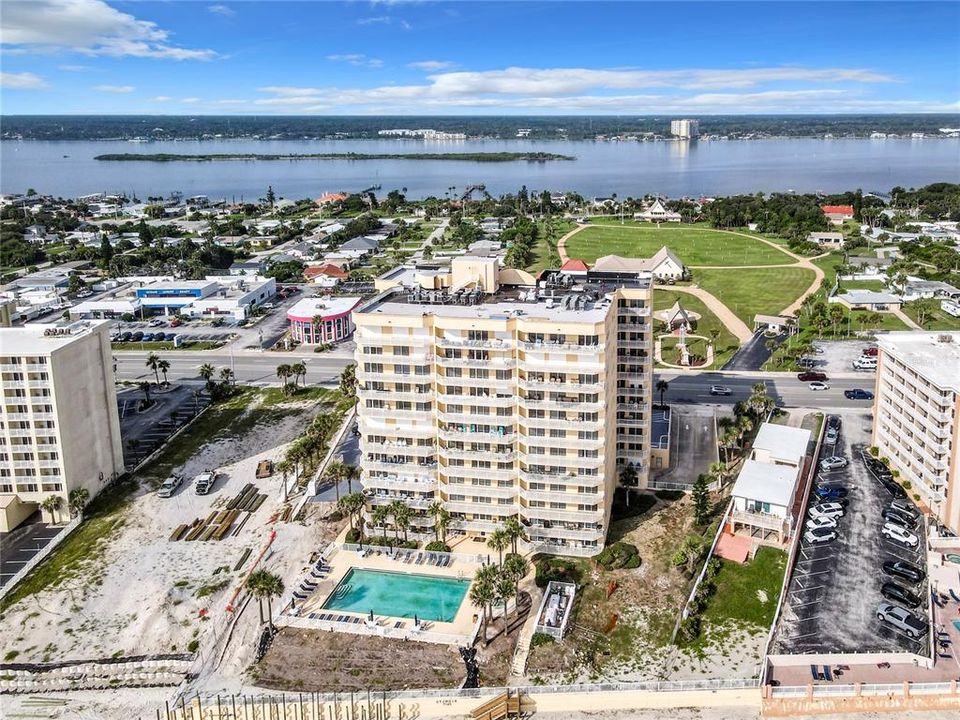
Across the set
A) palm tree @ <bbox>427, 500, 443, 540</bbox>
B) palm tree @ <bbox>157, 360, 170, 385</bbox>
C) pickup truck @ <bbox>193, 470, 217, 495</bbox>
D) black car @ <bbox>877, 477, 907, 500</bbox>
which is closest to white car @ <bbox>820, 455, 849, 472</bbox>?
black car @ <bbox>877, 477, 907, 500</bbox>

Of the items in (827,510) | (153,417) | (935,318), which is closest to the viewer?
(827,510)

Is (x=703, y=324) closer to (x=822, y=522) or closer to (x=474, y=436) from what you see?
(x=822, y=522)

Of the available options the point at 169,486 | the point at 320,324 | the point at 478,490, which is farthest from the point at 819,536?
the point at 320,324

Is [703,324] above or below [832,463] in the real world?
above

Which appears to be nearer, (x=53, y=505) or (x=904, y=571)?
(x=904, y=571)

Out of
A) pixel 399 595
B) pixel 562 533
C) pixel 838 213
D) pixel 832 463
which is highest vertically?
pixel 838 213

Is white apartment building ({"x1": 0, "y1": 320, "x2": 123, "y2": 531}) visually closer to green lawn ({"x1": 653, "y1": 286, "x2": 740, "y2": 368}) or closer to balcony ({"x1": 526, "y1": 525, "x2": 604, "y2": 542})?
balcony ({"x1": 526, "y1": 525, "x2": 604, "y2": 542})
